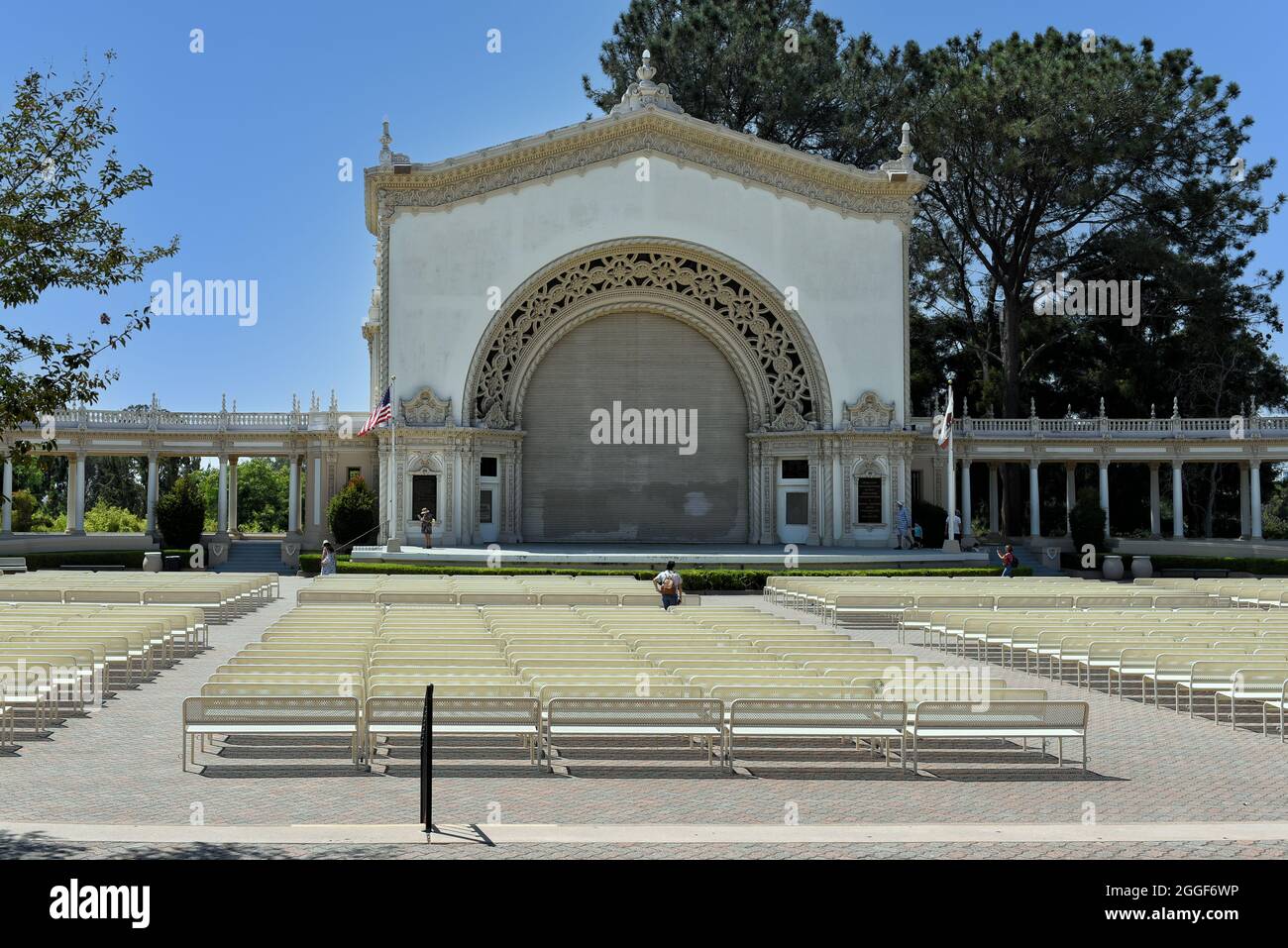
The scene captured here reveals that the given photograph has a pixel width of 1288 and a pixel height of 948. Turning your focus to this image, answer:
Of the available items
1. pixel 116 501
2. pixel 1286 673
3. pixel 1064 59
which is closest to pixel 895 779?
pixel 1286 673

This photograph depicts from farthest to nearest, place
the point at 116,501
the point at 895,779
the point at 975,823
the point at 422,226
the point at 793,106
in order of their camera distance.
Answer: the point at 116,501 < the point at 793,106 < the point at 422,226 < the point at 895,779 < the point at 975,823

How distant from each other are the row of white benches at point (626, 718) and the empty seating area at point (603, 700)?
0.01 meters

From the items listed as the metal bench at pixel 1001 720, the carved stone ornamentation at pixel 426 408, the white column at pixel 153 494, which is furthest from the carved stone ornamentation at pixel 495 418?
the metal bench at pixel 1001 720

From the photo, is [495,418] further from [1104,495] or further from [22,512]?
[22,512]

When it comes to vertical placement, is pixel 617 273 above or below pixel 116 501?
above

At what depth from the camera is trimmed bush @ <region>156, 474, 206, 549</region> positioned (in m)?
47.4

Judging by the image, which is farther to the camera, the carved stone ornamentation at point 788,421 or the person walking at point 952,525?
the carved stone ornamentation at point 788,421

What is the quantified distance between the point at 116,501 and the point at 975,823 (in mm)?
98093

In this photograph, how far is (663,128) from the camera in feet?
156

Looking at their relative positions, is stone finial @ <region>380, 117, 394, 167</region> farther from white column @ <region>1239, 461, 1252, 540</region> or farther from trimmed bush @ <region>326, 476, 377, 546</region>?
white column @ <region>1239, 461, 1252, 540</region>

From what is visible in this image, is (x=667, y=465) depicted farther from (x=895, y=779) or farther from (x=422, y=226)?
(x=895, y=779)

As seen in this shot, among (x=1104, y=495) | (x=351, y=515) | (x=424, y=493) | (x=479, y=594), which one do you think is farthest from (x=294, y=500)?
(x=1104, y=495)

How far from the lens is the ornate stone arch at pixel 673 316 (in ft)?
159

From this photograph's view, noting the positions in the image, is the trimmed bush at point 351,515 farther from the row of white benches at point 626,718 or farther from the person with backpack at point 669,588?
the row of white benches at point 626,718
